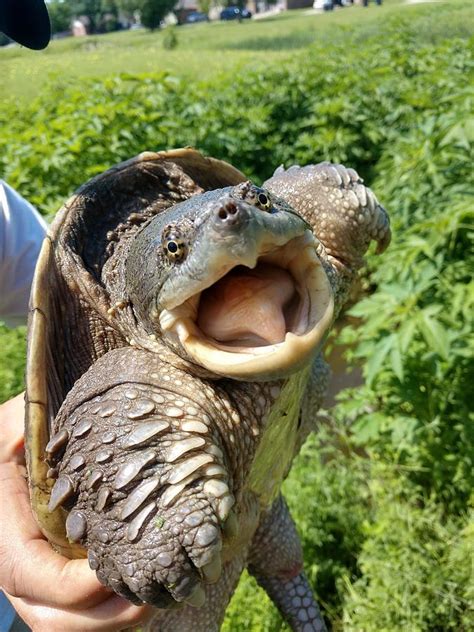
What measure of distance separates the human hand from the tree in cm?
1469

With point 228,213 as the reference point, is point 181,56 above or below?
below

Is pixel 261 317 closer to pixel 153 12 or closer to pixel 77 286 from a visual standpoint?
pixel 77 286

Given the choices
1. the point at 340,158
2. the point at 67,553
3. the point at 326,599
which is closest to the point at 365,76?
the point at 340,158

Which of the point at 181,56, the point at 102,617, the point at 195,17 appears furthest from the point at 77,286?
the point at 195,17

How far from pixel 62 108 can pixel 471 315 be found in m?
Result: 2.49

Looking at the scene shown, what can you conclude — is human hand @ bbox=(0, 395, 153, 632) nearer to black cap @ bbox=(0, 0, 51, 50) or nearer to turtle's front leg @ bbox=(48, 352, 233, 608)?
turtle's front leg @ bbox=(48, 352, 233, 608)

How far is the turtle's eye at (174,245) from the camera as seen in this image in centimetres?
65

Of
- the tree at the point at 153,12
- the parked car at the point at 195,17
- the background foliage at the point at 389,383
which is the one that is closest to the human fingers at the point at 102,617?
the background foliage at the point at 389,383

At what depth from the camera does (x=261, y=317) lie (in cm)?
62

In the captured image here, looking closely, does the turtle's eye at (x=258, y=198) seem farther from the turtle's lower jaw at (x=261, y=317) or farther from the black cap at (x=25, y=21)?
the black cap at (x=25, y=21)

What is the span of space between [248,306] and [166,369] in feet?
0.60

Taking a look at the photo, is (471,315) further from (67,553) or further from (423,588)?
(67,553)

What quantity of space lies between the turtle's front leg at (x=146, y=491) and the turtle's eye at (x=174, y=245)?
0.17m

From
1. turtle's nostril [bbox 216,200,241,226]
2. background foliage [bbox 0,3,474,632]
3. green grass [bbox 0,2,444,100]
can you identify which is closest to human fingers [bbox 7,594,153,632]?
turtle's nostril [bbox 216,200,241,226]
